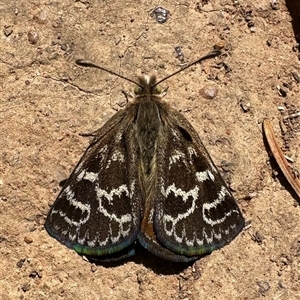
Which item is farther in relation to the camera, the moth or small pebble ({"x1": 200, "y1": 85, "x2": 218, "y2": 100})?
small pebble ({"x1": 200, "y1": 85, "x2": 218, "y2": 100})

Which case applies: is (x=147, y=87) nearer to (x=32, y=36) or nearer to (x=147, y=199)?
(x=147, y=199)

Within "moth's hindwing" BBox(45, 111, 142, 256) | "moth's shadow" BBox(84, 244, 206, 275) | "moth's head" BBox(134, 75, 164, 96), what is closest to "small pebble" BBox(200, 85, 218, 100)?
"moth's head" BBox(134, 75, 164, 96)

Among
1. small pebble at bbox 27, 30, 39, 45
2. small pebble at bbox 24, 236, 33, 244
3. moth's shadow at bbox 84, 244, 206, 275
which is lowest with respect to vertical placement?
moth's shadow at bbox 84, 244, 206, 275

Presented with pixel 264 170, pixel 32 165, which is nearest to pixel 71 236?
pixel 32 165

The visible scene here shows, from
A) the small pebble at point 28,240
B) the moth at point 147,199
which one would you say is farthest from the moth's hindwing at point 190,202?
the small pebble at point 28,240

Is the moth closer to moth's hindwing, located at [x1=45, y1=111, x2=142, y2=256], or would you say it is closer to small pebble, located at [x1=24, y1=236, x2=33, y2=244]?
moth's hindwing, located at [x1=45, y1=111, x2=142, y2=256]

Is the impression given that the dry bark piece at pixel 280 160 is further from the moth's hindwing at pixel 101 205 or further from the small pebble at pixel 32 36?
the small pebble at pixel 32 36
